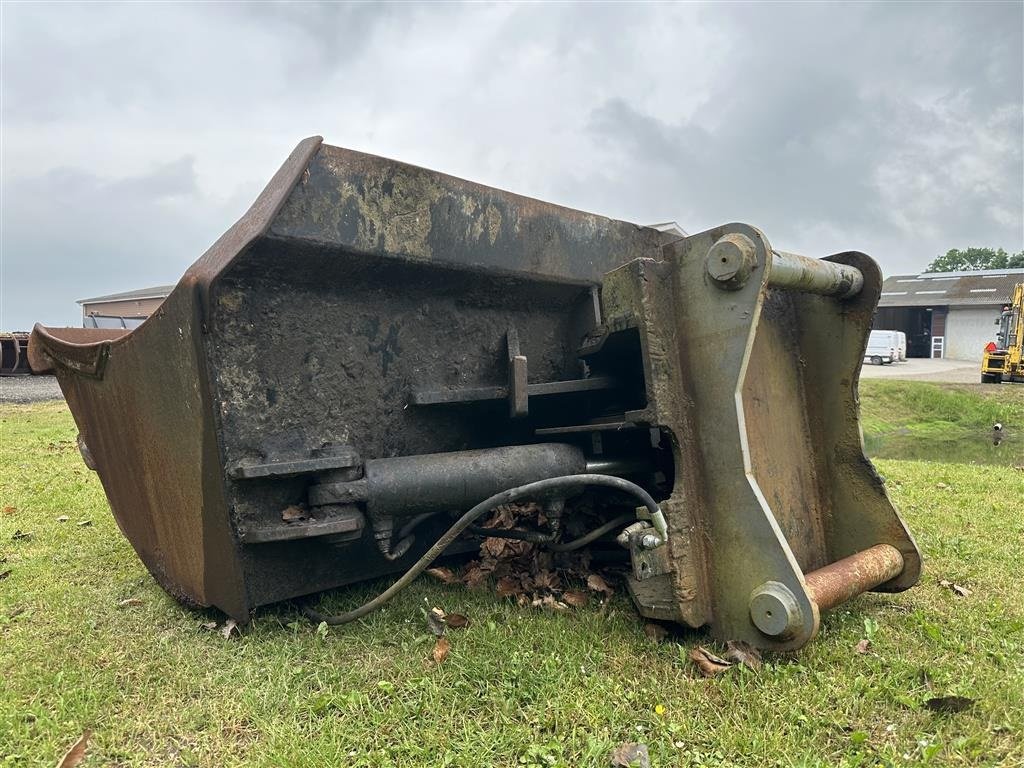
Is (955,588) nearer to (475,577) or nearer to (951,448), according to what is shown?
(475,577)

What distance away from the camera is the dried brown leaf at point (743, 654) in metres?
2.06

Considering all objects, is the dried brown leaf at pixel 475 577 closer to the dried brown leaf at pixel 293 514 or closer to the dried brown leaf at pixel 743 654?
the dried brown leaf at pixel 293 514

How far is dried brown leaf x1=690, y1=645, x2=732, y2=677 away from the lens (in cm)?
205

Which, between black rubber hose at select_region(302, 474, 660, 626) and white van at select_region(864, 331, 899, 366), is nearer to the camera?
black rubber hose at select_region(302, 474, 660, 626)

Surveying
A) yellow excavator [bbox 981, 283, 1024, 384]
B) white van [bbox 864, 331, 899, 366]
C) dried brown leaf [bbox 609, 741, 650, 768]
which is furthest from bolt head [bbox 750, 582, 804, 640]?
white van [bbox 864, 331, 899, 366]

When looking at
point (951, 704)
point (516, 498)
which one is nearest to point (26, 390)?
point (516, 498)

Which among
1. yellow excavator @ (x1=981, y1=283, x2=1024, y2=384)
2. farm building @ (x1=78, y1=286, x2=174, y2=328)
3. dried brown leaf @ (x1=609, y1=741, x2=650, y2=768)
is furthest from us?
farm building @ (x1=78, y1=286, x2=174, y2=328)

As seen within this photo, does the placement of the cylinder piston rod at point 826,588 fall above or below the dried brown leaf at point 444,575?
above

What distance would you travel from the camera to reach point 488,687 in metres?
2.04

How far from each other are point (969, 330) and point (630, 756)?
4262cm

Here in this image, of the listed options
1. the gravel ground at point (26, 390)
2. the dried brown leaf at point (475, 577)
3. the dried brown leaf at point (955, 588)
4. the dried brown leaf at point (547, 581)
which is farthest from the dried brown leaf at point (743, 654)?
the gravel ground at point (26, 390)

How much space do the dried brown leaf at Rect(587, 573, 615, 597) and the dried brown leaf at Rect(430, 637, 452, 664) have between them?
653mm

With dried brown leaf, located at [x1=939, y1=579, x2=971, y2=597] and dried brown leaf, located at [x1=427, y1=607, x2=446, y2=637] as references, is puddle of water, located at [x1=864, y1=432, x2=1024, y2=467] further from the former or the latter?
dried brown leaf, located at [x1=427, y1=607, x2=446, y2=637]

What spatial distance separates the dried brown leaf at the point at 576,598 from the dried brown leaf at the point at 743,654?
0.61 meters
